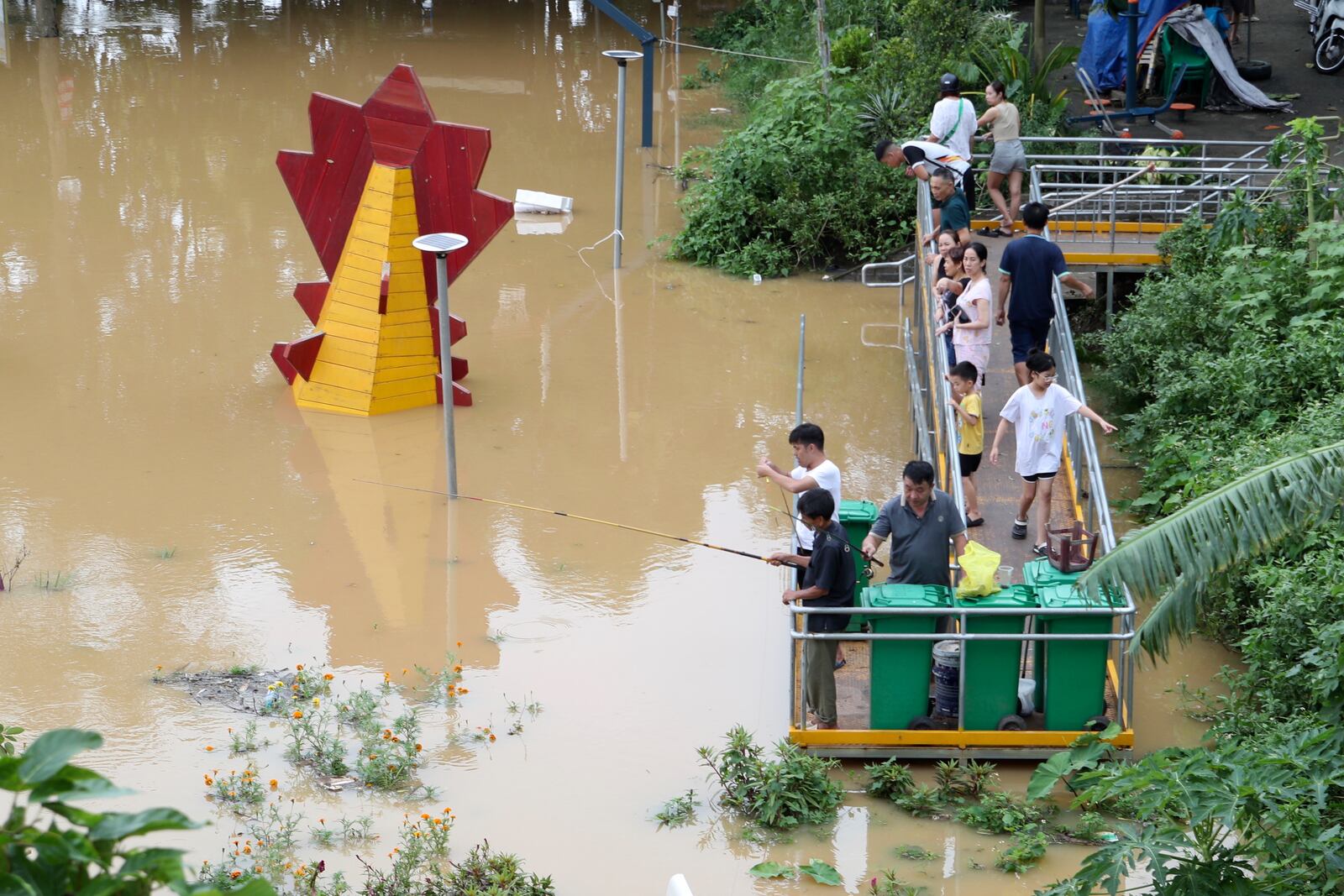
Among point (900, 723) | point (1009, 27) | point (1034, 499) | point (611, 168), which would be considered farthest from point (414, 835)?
point (1009, 27)

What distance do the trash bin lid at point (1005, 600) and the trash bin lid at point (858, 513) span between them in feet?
4.74

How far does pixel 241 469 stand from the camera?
11.7 metres

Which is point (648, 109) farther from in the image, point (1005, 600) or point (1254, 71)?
point (1005, 600)

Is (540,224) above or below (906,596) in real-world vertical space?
above

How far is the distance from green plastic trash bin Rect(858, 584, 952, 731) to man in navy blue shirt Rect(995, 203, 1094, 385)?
3142 millimetres

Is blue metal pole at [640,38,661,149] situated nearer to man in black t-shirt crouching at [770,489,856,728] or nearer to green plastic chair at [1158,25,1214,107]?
green plastic chair at [1158,25,1214,107]

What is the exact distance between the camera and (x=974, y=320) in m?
10.1

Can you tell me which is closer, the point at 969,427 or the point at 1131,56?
the point at 969,427

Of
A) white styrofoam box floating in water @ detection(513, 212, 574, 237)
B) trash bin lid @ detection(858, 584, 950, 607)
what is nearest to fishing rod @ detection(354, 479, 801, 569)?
trash bin lid @ detection(858, 584, 950, 607)

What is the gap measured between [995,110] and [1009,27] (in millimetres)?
7122

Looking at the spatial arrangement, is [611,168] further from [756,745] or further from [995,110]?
[756,745]

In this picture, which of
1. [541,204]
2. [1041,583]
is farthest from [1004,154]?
[1041,583]

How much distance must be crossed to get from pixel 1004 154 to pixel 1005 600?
726 cm

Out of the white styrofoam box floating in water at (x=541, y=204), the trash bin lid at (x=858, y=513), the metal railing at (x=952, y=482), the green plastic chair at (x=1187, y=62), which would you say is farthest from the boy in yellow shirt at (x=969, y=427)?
the green plastic chair at (x=1187, y=62)
